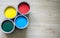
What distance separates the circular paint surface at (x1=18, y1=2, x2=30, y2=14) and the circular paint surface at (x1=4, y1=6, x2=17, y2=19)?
48 mm

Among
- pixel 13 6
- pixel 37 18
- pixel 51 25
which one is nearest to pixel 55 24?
pixel 51 25

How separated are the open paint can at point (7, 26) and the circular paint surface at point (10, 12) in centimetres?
4

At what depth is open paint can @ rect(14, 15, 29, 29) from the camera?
119 cm

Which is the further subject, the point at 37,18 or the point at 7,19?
the point at 37,18

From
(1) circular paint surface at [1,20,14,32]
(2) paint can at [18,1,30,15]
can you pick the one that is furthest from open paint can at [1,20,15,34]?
(2) paint can at [18,1,30,15]

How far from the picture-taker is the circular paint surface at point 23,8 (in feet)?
3.99

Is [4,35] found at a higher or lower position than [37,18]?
lower

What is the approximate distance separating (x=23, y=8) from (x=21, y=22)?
0.37ft

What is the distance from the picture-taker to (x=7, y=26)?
1188 millimetres

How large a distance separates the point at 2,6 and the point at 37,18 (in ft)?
1.00

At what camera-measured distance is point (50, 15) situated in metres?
1.30

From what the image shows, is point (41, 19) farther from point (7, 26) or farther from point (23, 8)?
point (7, 26)

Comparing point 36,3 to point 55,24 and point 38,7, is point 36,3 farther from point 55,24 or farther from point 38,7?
point 55,24

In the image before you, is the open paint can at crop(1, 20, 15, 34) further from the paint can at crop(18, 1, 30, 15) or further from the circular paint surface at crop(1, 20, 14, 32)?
the paint can at crop(18, 1, 30, 15)
